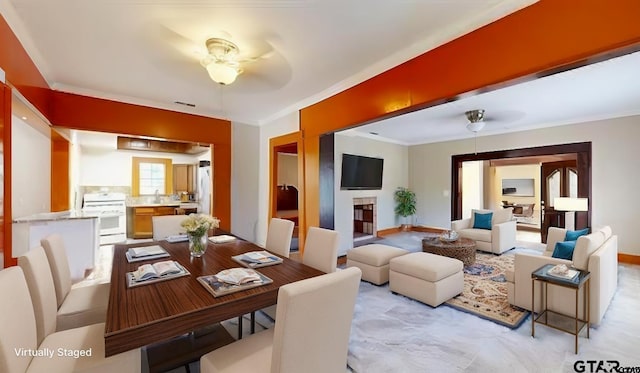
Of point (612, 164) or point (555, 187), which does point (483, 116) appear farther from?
point (555, 187)

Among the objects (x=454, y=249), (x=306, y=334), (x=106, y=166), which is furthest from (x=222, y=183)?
(x=106, y=166)

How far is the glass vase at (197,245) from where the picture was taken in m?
2.04

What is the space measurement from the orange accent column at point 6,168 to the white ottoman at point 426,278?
361 cm

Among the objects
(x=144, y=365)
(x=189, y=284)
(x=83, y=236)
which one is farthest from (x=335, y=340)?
(x=83, y=236)

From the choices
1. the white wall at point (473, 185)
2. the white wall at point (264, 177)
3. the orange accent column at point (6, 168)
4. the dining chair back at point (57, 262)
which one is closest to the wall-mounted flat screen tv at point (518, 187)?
the white wall at point (473, 185)

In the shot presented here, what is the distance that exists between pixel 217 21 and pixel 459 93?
2097 mm

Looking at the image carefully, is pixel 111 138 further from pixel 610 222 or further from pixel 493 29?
pixel 610 222

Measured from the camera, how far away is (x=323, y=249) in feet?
7.22

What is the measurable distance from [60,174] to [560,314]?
24.3 feet

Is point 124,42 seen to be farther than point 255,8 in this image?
Yes

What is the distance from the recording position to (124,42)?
2.44 metres

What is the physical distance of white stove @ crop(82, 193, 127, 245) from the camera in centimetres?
639

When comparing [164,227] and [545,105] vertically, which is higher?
[545,105]

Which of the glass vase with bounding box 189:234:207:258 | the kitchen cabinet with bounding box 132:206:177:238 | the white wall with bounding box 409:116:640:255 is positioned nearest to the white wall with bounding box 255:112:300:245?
the kitchen cabinet with bounding box 132:206:177:238
